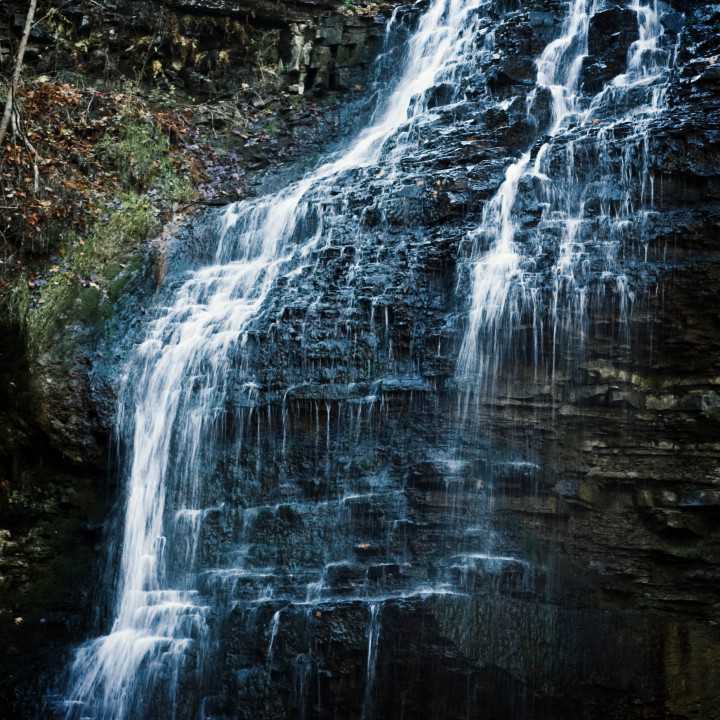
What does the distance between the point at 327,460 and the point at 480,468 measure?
1.61m

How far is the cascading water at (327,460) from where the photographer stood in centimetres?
719

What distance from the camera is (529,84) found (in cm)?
1230

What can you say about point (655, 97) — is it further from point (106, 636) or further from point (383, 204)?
point (106, 636)

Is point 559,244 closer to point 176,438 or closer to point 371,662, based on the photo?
point 371,662

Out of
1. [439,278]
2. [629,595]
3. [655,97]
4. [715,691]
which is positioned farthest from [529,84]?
[715,691]

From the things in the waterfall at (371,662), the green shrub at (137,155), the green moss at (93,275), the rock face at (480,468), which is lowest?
the waterfall at (371,662)

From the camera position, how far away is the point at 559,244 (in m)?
8.45

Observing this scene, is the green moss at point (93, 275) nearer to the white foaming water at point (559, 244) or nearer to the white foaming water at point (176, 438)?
the white foaming water at point (176, 438)

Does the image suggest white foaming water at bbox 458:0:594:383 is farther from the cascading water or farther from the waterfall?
the waterfall

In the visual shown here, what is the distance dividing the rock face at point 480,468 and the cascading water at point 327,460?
29 millimetres

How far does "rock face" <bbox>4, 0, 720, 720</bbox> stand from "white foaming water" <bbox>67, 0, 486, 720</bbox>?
9 cm

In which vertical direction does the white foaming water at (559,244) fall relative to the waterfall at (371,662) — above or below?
above

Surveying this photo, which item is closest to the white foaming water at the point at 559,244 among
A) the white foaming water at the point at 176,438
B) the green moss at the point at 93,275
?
the white foaming water at the point at 176,438

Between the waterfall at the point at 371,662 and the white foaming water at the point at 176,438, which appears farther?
the white foaming water at the point at 176,438
